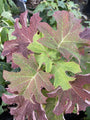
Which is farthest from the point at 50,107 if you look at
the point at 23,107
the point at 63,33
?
the point at 63,33

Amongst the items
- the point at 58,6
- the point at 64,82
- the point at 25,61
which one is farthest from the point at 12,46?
the point at 58,6

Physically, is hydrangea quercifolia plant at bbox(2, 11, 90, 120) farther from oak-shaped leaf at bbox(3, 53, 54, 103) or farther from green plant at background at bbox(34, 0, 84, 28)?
green plant at background at bbox(34, 0, 84, 28)

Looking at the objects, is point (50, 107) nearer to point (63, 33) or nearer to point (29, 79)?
point (29, 79)

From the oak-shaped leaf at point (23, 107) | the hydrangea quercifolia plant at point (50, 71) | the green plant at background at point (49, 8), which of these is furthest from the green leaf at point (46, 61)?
the green plant at background at point (49, 8)

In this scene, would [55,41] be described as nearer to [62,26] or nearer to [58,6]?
[62,26]

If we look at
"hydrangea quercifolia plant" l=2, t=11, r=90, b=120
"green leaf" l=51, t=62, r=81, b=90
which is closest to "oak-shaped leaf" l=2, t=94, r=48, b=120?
"hydrangea quercifolia plant" l=2, t=11, r=90, b=120

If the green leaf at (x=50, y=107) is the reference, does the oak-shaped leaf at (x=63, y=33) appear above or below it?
above

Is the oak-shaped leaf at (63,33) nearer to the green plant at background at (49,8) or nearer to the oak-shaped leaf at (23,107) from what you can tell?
the oak-shaped leaf at (23,107)
